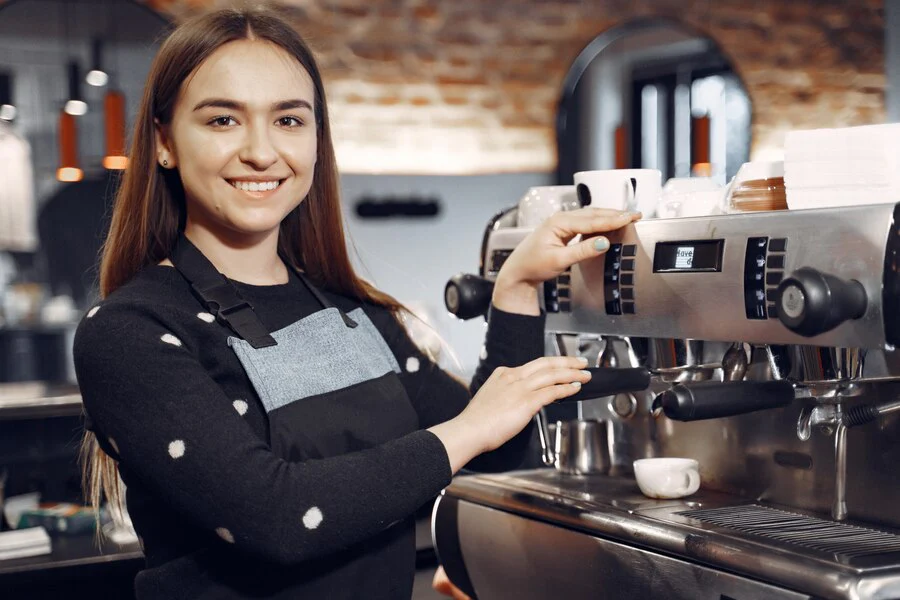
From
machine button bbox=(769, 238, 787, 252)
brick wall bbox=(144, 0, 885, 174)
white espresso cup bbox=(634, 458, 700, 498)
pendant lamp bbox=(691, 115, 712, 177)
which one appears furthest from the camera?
pendant lamp bbox=(691, 115, 712, 177)

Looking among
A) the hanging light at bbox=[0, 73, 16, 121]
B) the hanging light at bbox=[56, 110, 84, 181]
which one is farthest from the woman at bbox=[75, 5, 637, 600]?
the hanging light at bbox=[0, 73, 16, 121]

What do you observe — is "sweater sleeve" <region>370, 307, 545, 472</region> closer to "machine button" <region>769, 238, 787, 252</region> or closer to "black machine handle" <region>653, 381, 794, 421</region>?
"black machine handle" <region>653, 381, 794, 421</region>

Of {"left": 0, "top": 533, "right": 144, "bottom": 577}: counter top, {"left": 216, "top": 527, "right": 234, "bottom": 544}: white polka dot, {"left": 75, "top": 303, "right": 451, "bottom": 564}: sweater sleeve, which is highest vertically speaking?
{"left": 75, "top": 303, "right": 451, "bottom": 564}: sweater sleeve

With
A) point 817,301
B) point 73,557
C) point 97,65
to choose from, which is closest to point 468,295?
point 817,301

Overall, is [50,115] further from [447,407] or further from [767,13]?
[447,407]

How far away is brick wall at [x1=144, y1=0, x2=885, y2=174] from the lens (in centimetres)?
459

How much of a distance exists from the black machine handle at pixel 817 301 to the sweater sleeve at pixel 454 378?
512 millimetres

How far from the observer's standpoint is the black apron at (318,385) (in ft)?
4.10

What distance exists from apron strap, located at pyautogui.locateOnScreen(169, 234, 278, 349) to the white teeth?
0.12 metres

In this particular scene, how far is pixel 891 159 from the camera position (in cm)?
102

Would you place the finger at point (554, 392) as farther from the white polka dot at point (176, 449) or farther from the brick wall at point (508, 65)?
the brick wall at point (508, 65)

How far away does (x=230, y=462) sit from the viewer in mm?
1104

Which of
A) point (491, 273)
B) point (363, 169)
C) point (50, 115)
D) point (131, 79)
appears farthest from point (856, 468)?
point (50, 115)

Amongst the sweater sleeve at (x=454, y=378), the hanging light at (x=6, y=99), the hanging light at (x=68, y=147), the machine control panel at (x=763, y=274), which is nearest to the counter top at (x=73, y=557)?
the sweater sleeve at (x=454, y=378)
